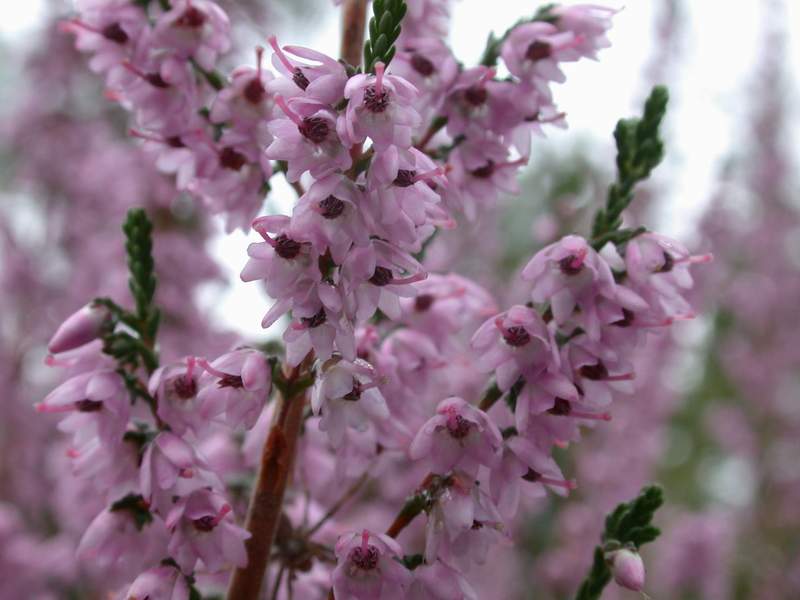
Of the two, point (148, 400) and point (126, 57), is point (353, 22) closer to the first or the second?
point (126, 57)

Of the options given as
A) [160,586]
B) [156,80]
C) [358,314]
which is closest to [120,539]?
[160,586]

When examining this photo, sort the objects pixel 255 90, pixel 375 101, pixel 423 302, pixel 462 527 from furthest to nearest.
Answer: pixel 423 302 < pixel 255 90 < pixel 462 527 < pixel 375 101

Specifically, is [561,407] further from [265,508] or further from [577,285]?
[265,508]

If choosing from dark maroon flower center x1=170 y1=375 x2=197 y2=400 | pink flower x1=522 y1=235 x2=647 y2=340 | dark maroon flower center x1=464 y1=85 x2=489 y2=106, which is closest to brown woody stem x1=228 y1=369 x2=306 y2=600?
dark maroon flower center x1=170 y1=375 x2=197 y2=400

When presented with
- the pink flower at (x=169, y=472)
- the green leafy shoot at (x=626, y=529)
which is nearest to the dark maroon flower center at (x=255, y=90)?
Answer: the pink flower at (x=169, y=472)

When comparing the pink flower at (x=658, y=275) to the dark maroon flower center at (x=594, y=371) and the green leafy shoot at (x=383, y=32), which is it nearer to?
the dark maroon flower center at (x=594, y=371)

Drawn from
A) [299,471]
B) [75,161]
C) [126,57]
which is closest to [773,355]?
[75,161]
